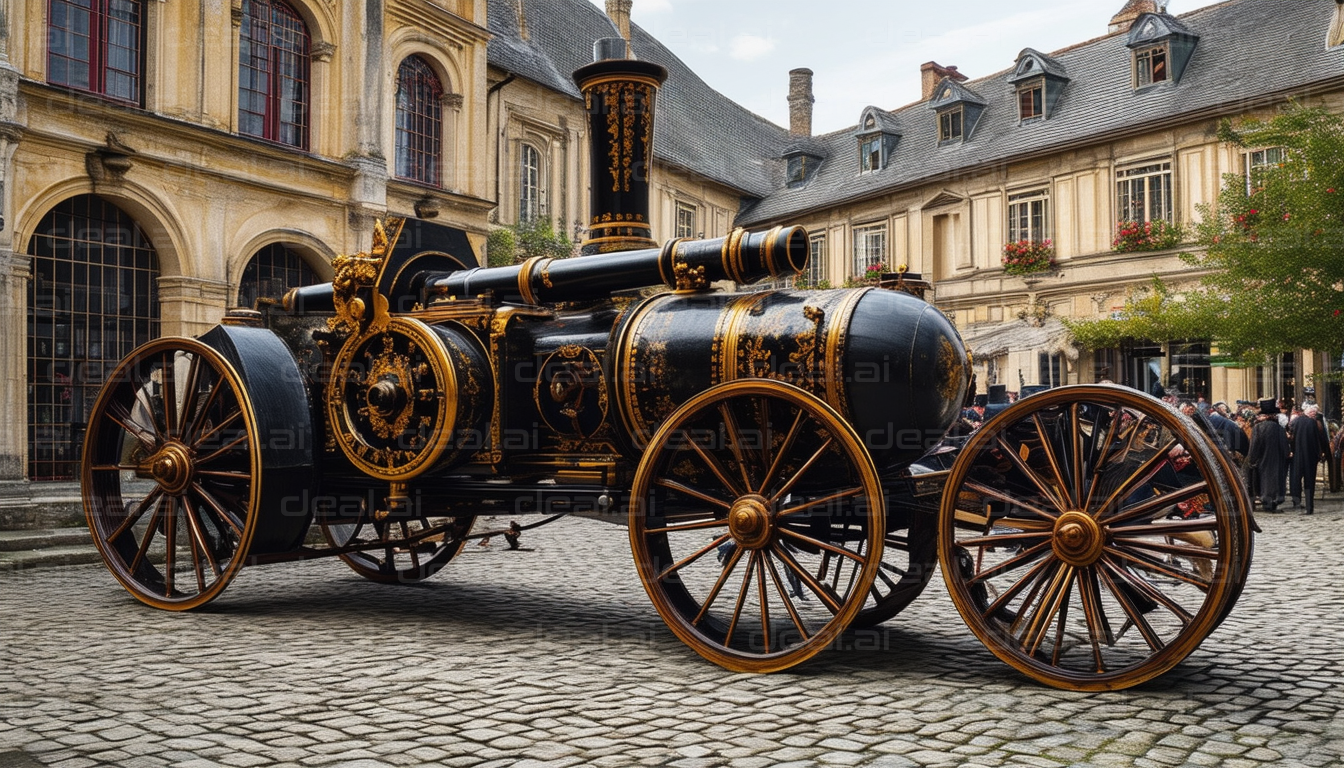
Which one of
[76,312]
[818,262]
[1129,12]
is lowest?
[76,312]

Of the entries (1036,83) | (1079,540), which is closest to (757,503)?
(1079,540)

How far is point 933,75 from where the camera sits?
33719mm

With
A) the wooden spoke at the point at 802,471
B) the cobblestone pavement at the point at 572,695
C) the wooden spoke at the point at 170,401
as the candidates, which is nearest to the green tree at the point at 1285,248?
the cobblestone pavement at the point at 572,695

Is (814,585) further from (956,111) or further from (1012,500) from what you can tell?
(956,111)

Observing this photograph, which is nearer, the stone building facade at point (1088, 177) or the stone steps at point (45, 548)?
the stone steps at point (45, 548)

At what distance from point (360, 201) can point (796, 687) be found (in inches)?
563

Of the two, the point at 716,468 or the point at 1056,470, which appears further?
the point at 716,468

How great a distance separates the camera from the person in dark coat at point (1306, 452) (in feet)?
47.1

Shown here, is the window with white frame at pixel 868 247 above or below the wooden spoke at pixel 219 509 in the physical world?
above

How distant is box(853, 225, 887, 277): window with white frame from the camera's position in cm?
3008

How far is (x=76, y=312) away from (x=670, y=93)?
75.1ft

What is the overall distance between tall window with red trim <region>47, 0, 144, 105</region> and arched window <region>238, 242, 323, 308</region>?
278cm

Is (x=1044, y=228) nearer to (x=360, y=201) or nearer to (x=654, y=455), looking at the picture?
(x=360, y=201)

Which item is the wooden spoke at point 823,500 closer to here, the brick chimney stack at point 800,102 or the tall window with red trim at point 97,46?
the tall window with red trim at point 97,46
